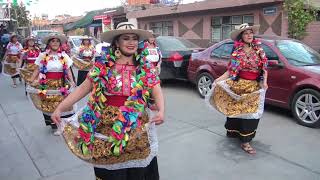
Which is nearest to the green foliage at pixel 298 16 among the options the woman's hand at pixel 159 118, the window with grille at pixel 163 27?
the window with grille at pixel 163 27

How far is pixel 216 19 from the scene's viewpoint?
17.7 meters

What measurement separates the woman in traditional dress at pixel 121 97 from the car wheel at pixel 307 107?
392 centimetres

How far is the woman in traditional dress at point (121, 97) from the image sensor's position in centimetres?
313

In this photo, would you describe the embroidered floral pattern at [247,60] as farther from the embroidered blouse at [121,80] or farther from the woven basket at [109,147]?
the woven basket at [109,147]

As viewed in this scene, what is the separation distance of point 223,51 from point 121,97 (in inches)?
215

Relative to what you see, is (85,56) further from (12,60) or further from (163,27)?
(163,27)

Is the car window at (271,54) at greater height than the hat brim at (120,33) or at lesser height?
lesser

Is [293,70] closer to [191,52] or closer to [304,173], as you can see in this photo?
[304,173]

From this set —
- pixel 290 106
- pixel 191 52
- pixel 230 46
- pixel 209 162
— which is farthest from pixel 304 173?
pixel 191 52

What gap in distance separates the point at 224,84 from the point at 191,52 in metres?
4.73

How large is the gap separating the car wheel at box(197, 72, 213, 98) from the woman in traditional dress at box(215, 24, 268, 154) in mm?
3193

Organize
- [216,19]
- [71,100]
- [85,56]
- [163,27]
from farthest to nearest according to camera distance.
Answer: [163,27] → [216,19] → [85,56] → [71,100]

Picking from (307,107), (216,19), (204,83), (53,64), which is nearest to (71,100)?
(53,64)

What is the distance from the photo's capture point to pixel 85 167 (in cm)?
482
